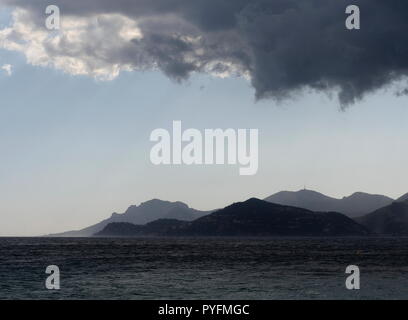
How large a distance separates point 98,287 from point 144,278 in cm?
1169

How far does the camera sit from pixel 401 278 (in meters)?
73.1

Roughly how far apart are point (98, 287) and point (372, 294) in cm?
3289
